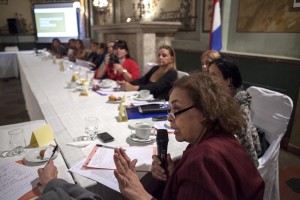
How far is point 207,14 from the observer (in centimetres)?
355

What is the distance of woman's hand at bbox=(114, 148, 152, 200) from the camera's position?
863 mm

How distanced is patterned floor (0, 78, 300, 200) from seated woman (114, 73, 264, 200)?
4.74 feet

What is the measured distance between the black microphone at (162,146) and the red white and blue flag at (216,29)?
2518 millimetres

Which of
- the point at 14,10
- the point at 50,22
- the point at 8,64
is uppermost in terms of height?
the point at 14,10

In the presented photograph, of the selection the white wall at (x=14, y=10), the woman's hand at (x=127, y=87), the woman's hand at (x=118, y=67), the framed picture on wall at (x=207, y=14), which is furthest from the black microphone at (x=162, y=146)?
the white wall at (x=14, y=10)

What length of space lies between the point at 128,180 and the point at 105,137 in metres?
0.44

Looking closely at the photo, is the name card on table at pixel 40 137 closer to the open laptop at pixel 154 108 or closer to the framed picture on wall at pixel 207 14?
the open laptop at pixel 154 108

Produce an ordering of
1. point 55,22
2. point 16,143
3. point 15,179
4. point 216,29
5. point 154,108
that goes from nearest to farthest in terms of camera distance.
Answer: point 15,179, point 16,143, point 154,108, point 216,29, point 55,22

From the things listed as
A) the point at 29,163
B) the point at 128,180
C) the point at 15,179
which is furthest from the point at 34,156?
the point at 128,180

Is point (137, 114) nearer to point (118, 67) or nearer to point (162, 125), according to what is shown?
point (162, 125)

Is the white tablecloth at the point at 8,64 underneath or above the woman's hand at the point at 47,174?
underneath

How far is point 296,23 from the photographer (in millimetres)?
2465

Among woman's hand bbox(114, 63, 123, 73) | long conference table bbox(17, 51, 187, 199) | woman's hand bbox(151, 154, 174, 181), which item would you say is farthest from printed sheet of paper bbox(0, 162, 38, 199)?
woman's hand bbox(114, 63, 123, 73)

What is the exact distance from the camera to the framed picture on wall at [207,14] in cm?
348
